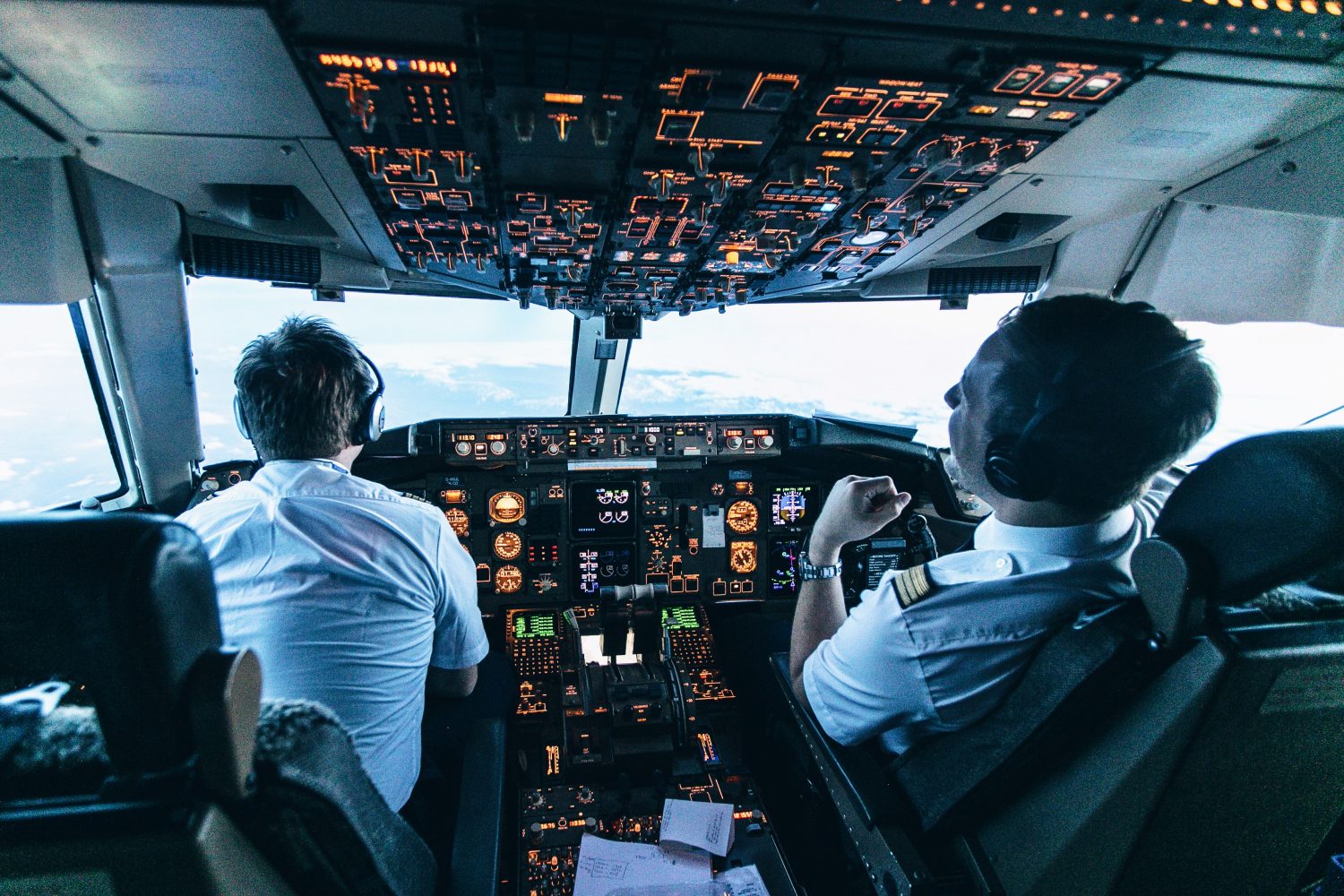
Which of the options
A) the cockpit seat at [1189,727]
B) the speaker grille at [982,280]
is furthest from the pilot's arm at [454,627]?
the speaker grille at [982,280]

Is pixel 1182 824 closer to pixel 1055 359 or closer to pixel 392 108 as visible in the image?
pixel 1055 359

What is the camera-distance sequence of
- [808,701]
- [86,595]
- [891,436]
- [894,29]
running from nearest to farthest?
[86,595] → [894,29] → [808,701] → [891,436]

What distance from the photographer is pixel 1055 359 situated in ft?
3.36

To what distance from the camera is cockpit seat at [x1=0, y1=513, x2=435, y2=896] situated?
47 cm

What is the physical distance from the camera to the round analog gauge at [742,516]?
3199 millimetres

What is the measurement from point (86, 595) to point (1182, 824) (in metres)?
1.25

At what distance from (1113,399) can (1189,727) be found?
1.53 feet

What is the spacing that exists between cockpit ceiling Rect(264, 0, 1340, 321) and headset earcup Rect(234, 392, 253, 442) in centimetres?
68

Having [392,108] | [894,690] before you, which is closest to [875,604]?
[894,690]

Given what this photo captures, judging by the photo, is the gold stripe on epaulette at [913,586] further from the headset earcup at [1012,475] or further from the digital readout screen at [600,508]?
the digital readout screen at [600,508]

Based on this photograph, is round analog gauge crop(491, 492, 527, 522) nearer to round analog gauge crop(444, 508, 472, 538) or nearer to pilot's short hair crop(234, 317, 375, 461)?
round analog gauge crop(444, 508, 472, 538)

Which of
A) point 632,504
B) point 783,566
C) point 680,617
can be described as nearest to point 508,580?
point 632,504

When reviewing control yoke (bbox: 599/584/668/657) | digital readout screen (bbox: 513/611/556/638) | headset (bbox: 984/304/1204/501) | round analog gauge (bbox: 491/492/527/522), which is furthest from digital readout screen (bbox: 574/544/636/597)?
headset (bbox: 984/304/1204/501)

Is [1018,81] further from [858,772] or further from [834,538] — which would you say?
[858,772]
